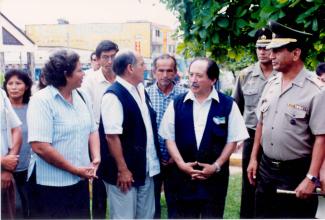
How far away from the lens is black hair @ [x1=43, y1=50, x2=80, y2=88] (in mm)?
2902

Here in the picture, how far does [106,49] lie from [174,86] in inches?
31.2

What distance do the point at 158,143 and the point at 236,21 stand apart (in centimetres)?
133

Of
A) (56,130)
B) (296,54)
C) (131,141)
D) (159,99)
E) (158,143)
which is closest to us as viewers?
(56,130)

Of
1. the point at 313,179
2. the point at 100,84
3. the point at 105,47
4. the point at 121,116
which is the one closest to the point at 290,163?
the point at 313,179

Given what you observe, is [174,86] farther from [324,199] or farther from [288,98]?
[324,199]

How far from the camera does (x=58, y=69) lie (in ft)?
9.52

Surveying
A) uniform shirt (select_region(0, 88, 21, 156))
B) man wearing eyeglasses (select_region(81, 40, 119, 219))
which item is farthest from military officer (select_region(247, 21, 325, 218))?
uniform shirt (select_region(0, 88, 21, 156))

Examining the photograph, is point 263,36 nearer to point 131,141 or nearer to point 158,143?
point 158,143

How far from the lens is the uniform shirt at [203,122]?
332 cm

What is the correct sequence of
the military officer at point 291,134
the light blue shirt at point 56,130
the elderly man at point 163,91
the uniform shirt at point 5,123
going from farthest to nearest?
the elderly man at point 163,91 → the uniform shirt at point 5,123 → the military officer at point 291,134 → the light blue shirt at point 56,130

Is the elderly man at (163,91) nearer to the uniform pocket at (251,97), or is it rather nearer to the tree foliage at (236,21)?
the tree foliage at (236,21)

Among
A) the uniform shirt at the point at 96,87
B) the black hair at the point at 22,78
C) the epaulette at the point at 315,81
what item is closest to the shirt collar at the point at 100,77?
the uniform shirt at the point at 96,87

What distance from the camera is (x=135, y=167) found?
3211mm

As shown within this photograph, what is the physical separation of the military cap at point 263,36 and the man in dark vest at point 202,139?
56 centimetres
